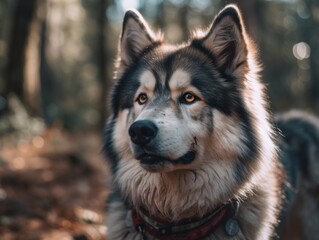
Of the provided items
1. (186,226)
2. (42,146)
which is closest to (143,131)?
(186,226)

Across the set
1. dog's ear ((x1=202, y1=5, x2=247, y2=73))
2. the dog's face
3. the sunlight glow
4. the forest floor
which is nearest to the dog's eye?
the dog's face

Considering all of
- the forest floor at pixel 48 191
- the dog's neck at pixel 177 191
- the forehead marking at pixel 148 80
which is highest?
the forehead marking at pixel 148 80

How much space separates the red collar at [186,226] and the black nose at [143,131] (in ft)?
2.84

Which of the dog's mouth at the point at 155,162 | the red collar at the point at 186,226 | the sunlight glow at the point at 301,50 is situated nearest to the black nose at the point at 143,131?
the dog's mouth at the point at 155,162

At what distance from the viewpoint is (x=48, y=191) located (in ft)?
23.8

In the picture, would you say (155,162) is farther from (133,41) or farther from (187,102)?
(133,41)

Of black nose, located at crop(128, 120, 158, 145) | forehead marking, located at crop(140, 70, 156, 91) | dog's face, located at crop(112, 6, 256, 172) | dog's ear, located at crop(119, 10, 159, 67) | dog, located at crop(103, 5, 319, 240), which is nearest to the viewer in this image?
black nose, located at crop(128, 120, 158, 145)

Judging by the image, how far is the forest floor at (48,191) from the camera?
5.66 metres

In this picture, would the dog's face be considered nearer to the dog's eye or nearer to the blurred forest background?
the dog's eye

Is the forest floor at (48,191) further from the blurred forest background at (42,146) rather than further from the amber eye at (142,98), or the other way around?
the amber eye at (142,98)

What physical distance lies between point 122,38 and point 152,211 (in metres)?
1.75

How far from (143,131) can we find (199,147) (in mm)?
580

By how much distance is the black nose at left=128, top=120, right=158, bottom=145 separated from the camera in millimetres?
3494

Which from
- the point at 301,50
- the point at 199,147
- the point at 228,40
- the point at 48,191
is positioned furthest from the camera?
the point at 301,50
